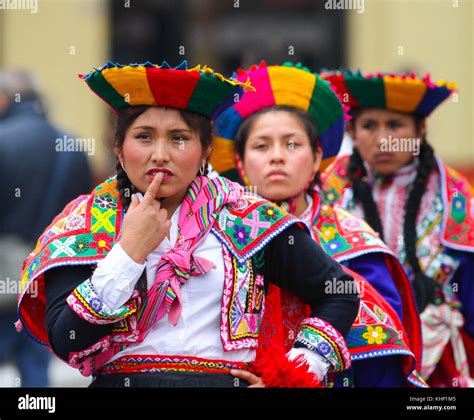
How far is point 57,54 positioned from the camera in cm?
1238

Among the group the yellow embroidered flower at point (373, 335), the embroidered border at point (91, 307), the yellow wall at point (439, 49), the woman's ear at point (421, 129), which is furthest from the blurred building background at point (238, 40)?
the embroidered border at point (91, 307)

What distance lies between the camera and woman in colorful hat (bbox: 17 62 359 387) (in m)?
3.47

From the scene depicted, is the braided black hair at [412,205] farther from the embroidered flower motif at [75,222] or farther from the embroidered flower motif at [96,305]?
the embroidered flower motif at [96,305]

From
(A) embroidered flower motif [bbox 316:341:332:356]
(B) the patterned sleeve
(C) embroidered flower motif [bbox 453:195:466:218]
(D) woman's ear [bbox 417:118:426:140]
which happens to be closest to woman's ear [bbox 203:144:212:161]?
(B) the patterned sleeve

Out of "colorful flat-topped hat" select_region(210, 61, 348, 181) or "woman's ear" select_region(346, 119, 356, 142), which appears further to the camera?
"woman's ear" select_region(346, 119, 356, 142)

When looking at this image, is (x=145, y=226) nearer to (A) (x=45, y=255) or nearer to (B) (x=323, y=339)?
(A) (x=45, y=255)

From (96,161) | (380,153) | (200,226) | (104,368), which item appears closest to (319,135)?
(380,153)

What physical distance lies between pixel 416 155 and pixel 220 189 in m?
1.93

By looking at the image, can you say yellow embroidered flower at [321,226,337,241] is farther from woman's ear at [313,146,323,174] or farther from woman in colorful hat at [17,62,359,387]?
woman in colorful hat at [17,62,359,387]

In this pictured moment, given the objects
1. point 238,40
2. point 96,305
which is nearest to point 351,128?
point 96,305

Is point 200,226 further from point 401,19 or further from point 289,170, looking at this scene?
point 401,19

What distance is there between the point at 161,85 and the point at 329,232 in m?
1.25

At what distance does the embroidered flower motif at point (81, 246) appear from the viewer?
3.54 m

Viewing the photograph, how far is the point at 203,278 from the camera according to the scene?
11.8 feet
